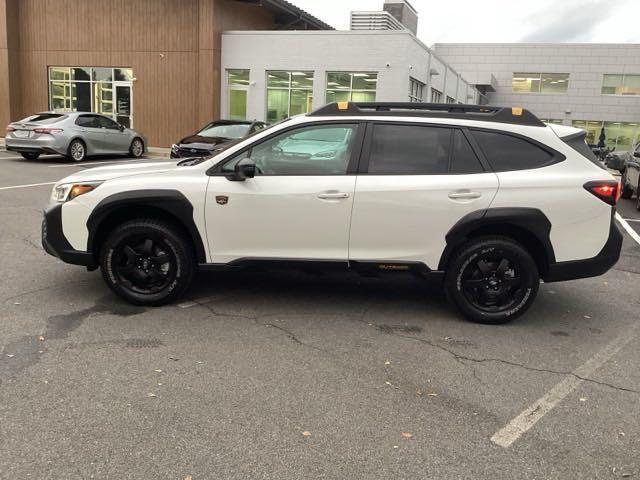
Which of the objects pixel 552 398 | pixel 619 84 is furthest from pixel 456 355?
pixel 619 84

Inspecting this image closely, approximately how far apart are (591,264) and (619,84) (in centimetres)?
4849

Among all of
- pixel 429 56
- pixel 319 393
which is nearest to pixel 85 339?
pixel 319 393

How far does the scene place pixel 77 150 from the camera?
17.0m

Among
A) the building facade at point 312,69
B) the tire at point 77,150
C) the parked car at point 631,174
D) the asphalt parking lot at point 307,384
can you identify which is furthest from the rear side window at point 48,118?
the parked car at point 631,174

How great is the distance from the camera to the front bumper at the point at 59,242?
16.3ft

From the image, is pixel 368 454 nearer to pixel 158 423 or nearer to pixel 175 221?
pixel 158 423

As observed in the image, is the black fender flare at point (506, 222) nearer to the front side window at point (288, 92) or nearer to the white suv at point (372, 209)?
the white suv at point (372, 209)

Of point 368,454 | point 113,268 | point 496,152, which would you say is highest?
point 496,152

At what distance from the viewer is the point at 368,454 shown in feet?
9.77

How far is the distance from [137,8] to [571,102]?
36231 mm

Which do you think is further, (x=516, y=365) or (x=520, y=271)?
(x=520, y=271)

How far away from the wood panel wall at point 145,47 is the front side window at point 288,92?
2.12 metres

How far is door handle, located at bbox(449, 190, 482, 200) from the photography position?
477cm

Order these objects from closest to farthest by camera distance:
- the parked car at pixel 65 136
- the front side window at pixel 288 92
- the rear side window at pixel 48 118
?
the parked car at pixel 65 136 → the rear side window at pixel 48 118 → the front side window at pixel 288 92
